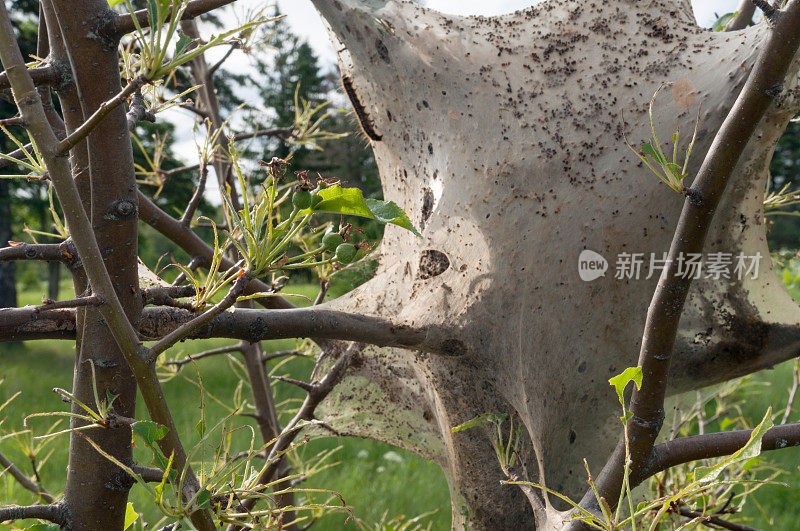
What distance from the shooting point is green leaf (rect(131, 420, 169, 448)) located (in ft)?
2.66

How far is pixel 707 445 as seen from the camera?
132cm

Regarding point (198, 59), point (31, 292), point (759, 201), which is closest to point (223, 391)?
point (198, 59)

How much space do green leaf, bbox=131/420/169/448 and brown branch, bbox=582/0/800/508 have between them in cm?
88

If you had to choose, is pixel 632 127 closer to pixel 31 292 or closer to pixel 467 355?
pixel 467 355

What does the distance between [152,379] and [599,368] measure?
63.7 inches

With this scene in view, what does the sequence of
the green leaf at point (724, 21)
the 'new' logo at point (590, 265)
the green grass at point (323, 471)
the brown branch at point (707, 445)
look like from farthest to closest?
the green grass at point (323, 471)
the green leaf at point (724, 21)
the 'new' logo at point (590, 265)
the brown branch at point (707, 445)

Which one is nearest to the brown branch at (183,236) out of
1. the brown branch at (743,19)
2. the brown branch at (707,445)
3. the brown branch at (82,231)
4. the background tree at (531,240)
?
the background tree at (531,240)

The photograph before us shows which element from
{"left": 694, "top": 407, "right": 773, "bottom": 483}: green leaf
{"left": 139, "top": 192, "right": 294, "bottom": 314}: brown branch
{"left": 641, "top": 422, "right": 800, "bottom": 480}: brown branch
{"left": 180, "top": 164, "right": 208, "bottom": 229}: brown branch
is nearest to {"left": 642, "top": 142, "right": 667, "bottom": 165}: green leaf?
{"left": 694, "top": 407, "right": 773, "bottom": 483}: green leaf

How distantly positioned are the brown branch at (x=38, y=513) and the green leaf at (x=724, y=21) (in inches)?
109

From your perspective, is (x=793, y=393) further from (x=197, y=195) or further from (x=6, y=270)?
(x=6, y=270)

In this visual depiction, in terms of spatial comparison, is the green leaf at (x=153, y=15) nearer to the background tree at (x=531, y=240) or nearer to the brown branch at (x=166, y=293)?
the brown branch at (x=166, y=293)

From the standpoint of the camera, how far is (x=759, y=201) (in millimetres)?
2096

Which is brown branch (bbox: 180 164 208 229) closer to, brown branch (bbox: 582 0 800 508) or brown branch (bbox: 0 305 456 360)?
brown branch (bbox: 0 305 456 360)

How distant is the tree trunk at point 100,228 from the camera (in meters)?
1.03
